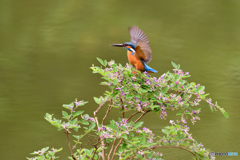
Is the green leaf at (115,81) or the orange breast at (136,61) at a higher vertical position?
the orange breast at (136,61)

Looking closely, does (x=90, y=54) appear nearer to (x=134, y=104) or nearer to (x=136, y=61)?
(x=136, y=61)

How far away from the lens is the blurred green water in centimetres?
236

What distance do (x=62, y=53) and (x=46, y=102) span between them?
67cm

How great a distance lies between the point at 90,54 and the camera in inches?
125

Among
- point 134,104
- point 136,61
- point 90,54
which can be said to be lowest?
point 134,104

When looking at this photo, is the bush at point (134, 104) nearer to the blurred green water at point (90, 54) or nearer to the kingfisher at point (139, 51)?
the kingfisher at point (139, 51)

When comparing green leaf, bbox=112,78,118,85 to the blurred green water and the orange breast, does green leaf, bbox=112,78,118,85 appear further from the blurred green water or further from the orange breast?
the blurred green water

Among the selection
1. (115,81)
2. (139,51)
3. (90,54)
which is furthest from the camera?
(90,54)

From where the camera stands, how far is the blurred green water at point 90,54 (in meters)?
2.36

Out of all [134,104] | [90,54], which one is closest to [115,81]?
[134,104]

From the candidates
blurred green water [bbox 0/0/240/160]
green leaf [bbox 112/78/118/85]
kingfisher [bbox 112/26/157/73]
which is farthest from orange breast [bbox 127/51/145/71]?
blurred green water [bbox 0/0/240/160]

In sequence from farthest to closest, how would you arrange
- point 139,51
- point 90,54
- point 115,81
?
point 90,54 → point 139,51 → point 115,81

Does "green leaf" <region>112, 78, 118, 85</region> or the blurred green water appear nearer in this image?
"green leaf" <region>112, 78, 118, 85</region>

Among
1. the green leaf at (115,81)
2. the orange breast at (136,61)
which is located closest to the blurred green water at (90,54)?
the orange breast at (136,61)
